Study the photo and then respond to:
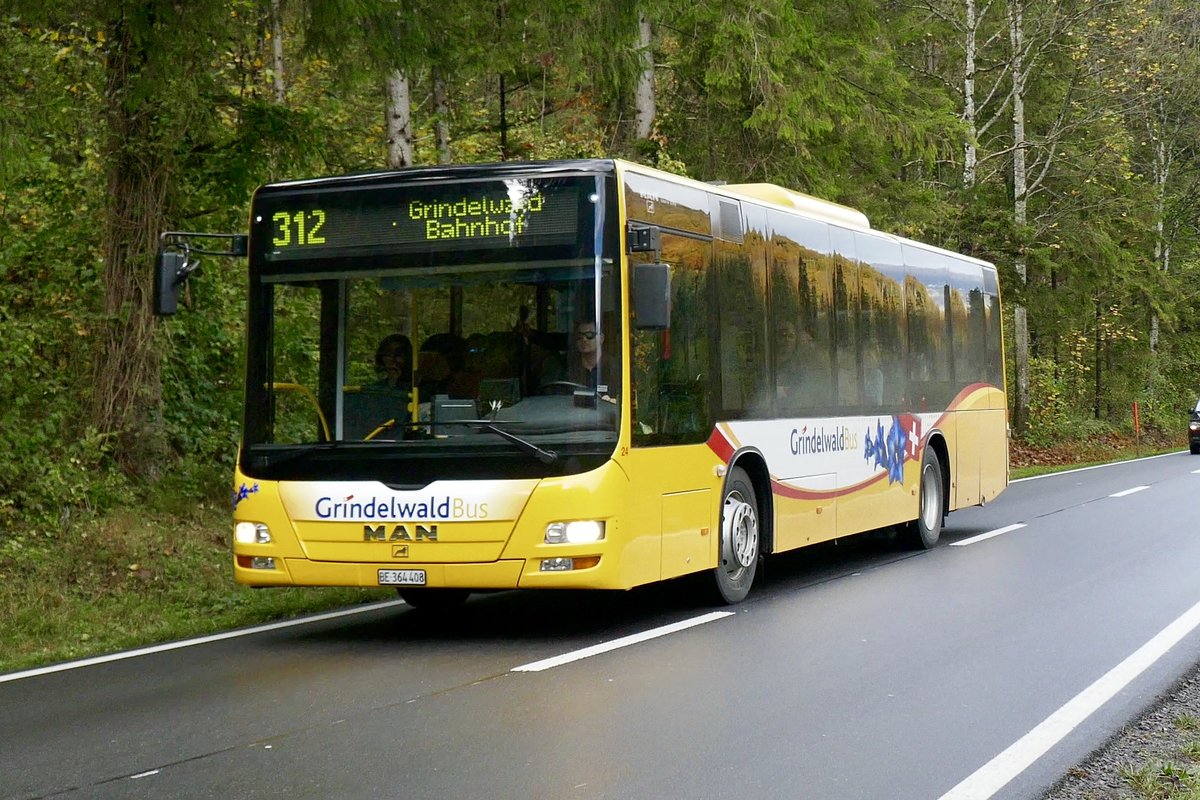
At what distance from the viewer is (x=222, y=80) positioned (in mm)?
16844

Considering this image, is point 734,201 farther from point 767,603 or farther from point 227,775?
point 227,775

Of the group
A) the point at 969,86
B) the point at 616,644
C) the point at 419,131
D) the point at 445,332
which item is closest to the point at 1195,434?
the point at 969,86

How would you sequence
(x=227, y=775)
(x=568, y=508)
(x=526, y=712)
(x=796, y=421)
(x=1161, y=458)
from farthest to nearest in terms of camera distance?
(x=1161, y=458) → (x=796, y=421) → (x=568, y=508) → (x=526, y=712) → (x=227, y=775)

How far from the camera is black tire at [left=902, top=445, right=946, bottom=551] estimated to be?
17.1m

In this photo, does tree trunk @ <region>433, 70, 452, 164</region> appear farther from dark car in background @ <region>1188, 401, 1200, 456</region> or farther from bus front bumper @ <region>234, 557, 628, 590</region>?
dark car in background @ <region>1188, 401, 1200, 456</region>

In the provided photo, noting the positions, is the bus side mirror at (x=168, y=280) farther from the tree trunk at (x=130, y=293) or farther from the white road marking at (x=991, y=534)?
the white road marking at (x=991, y=534)

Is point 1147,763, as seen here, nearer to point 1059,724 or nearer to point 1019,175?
point 1059,724

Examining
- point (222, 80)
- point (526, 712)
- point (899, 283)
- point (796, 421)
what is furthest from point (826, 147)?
point (526, 712)

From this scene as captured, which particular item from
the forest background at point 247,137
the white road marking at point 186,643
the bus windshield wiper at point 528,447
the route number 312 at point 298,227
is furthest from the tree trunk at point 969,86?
the bus windshield wiper at point 528,447

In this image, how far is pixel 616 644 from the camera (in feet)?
34.4

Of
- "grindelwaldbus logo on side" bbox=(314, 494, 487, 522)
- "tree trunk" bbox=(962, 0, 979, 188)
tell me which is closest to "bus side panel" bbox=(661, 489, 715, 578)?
"grindelwaldbus logo on side" bbox=(314, 494, 487, 522)

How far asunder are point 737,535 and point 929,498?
18.0 feet

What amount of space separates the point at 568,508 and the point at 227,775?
3.93 metres

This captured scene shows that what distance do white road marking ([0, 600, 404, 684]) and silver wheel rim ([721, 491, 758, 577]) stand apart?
2.60m
